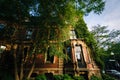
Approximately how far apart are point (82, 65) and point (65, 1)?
41.9ft

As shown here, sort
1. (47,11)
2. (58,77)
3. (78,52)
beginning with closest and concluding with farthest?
(47,11), (58,77), (78,52)

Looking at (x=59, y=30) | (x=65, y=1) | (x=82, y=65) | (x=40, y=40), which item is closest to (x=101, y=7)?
(x=65, y=1)

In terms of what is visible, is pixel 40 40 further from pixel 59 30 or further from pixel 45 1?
pixel 45 1

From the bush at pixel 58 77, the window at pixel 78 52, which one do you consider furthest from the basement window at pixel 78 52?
the bush at pixel 58 77

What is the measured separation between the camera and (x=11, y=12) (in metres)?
17.2

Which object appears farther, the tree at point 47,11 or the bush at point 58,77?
the bush at point 58,77

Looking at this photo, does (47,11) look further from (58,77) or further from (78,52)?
(78,52)

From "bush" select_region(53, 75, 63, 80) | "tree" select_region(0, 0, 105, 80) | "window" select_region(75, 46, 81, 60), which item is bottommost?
"bush" select_region(53, 75, 63, 80)

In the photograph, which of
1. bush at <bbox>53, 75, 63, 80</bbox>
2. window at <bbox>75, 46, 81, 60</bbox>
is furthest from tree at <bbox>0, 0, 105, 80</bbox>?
window at <bbox>75, 46, 81, 60</bbox>

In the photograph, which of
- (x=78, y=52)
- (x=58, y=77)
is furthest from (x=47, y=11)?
(x=78, y=52)

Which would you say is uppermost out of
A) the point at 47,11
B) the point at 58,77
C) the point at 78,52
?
the point at 47,11

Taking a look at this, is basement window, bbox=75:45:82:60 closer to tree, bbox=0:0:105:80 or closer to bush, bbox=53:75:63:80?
bush, bbox=53:75:63:80

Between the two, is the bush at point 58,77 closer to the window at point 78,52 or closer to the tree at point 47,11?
the window at point 78,52

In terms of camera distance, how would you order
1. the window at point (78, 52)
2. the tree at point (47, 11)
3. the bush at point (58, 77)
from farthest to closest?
the window at point (78, 52), the bush at point (58, 77), the tree at point (47, 11)
